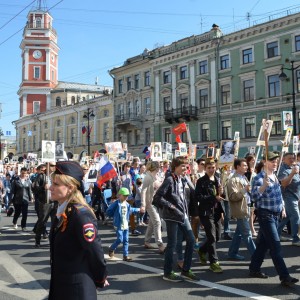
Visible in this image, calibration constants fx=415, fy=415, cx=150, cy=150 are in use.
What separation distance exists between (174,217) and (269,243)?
139cm

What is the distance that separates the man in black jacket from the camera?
614cm

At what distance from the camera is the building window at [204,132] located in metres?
39.3

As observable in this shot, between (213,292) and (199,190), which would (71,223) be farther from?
(199,190)

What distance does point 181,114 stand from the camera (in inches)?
1592

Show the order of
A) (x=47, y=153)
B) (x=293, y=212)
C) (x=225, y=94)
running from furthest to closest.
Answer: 1. (x=225, y=94)
2. (x=47, y=153)
3. (x=293, y=212)

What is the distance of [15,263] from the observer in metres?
7.55

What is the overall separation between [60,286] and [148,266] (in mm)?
4505

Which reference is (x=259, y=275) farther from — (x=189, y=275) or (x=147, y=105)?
(x=147, y=105)

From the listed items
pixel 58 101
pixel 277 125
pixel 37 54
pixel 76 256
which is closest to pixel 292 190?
pixel 76 256

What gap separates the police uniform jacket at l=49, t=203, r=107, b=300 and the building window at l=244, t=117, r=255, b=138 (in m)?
33.8

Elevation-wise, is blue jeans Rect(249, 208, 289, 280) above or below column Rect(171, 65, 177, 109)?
below

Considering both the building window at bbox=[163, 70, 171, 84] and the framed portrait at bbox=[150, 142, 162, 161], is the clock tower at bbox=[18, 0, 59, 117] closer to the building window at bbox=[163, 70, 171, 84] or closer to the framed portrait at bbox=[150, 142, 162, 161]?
the building window at bbox=[163, 70, 171, 84]

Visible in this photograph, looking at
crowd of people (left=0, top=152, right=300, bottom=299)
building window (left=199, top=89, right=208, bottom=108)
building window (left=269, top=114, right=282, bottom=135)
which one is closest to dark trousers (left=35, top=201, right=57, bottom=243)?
crowd of people (left=0, top=152, right=300, bottom=299)

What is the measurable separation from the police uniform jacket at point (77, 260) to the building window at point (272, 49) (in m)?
33.8
